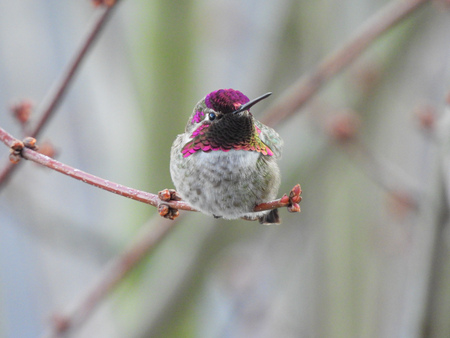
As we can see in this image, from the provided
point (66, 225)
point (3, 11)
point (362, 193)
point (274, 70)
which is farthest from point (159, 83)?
point (3, 11)

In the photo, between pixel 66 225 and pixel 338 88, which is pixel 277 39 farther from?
pixel 66 225

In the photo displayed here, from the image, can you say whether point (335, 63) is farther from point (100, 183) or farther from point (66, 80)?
point (100, 183)

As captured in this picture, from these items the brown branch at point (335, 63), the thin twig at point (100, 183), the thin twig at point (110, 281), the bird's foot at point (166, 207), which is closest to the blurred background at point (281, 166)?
the thin twig at point (110, 281)

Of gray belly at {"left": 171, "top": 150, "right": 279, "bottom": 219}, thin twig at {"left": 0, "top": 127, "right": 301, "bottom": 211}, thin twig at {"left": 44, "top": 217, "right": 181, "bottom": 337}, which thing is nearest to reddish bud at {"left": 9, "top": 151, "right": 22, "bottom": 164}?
thin twig at {"left": 0, "top": 127, "right": 301, "bottom": 211}

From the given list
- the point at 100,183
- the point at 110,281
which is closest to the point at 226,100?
the point at 100,183

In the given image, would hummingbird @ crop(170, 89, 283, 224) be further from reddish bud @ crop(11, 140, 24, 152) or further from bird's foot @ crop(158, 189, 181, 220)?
reddish bud @ crop(11, 140, 24, 152)

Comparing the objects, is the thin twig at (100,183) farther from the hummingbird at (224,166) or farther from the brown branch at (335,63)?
the brown branch at (335,63)

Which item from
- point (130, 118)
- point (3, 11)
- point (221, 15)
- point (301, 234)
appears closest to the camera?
point (301, 234)
